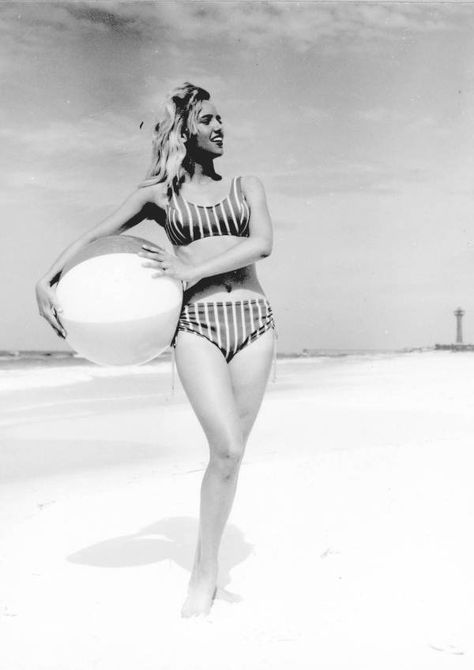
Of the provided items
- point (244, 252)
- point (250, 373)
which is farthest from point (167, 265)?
point (250, 373)

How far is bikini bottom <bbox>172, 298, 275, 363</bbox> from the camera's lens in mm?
3238

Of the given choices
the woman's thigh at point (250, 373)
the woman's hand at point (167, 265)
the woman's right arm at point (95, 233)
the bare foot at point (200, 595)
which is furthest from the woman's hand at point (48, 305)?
the bare foot at point (200, 595)

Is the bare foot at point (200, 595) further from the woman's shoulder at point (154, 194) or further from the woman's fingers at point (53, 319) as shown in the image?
the woman's shoulder at point (154, 194)

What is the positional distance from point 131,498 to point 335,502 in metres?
1.32

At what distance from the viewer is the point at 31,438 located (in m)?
8.81

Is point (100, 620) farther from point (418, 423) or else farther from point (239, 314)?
point (418, 423)

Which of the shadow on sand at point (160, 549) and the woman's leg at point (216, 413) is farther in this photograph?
the shadow on sand at point (160, 549)

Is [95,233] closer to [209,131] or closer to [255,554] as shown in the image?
[209,131]

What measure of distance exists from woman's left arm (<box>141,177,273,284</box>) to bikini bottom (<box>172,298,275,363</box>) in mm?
128

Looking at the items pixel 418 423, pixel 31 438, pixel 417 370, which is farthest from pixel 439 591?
pixel 417 370

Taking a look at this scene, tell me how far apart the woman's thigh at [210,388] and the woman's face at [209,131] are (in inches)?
30.3

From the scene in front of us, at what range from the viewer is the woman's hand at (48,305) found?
11.1 feet

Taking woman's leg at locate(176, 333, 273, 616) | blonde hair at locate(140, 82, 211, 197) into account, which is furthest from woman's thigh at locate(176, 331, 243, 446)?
blonde hair at locate(140, 82, 211, 197)

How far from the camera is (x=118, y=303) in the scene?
3256 mm
